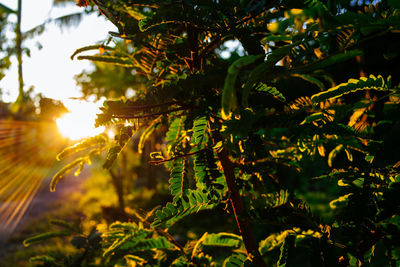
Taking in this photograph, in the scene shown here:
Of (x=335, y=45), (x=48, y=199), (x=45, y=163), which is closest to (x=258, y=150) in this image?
(x=335, y=45)

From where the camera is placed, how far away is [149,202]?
7.71 m

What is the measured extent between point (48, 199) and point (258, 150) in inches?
519

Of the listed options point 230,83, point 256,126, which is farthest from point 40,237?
point 230,83

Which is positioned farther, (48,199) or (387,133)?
(48,199)

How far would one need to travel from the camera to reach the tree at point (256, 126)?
65 cm

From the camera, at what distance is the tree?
0.65 meters

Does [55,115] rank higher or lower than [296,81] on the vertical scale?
lower

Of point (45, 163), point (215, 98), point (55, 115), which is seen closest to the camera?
point (215, 98)

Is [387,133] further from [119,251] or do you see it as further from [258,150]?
[119,251]

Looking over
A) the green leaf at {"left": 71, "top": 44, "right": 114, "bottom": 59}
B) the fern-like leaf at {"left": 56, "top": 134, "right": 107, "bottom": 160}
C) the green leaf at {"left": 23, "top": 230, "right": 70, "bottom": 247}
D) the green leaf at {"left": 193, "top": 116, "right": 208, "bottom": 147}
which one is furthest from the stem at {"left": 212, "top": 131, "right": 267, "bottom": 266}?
the green leaf at {"left": 23, "top": 230, "right": 70, "bottom": 247}

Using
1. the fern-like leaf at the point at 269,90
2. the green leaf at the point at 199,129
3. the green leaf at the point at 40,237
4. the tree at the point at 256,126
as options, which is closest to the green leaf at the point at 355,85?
the tree at the point at 256,126

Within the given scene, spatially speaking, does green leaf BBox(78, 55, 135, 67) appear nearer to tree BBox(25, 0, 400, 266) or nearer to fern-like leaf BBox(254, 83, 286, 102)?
tree BBox(25, 0, 400, 266)

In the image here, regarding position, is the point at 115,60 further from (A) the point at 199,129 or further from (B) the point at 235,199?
(B) the point at 235,199

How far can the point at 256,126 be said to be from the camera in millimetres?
775
